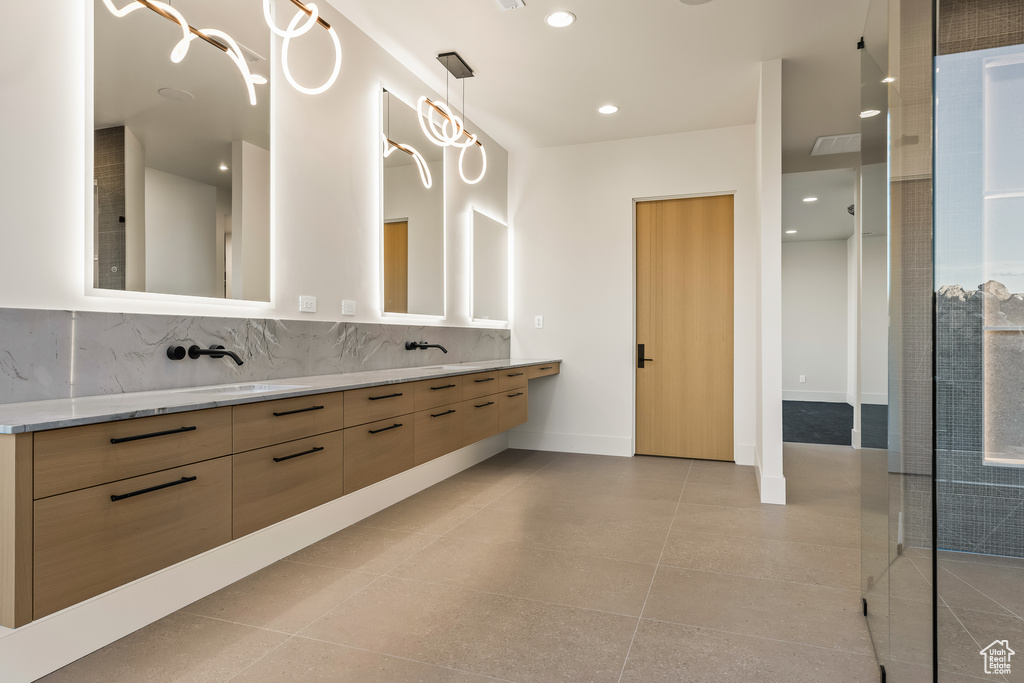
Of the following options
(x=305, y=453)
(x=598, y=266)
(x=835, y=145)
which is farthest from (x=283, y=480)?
(x=835, y=145)

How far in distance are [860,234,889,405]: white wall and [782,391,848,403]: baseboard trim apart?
8165mm

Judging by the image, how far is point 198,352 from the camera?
2227 millimetres

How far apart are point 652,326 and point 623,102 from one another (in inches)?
73.8

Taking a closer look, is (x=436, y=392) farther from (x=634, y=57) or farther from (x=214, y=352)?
(x=634, y=57)

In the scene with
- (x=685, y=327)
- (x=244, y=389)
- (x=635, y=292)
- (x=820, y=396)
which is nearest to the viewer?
(x=244, y=389)

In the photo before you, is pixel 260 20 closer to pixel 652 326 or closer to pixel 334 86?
pixel 334 86

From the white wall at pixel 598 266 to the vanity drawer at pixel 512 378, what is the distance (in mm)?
928

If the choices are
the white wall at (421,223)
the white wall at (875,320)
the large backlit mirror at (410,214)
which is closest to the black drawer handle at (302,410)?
the large backlit mirror at (410,214)

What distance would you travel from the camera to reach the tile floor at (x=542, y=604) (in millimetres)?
1775

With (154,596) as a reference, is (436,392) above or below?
above

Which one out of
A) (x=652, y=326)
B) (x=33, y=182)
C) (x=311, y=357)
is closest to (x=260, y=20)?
(x=33, y=182)

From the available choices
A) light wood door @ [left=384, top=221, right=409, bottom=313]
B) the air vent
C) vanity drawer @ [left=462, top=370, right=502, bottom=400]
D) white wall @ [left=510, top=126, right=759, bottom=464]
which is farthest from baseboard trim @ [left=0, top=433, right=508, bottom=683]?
the air vent

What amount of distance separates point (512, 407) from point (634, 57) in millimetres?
2461

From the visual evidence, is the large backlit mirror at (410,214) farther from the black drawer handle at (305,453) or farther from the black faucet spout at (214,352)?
the black drawer handle at (305,453)
